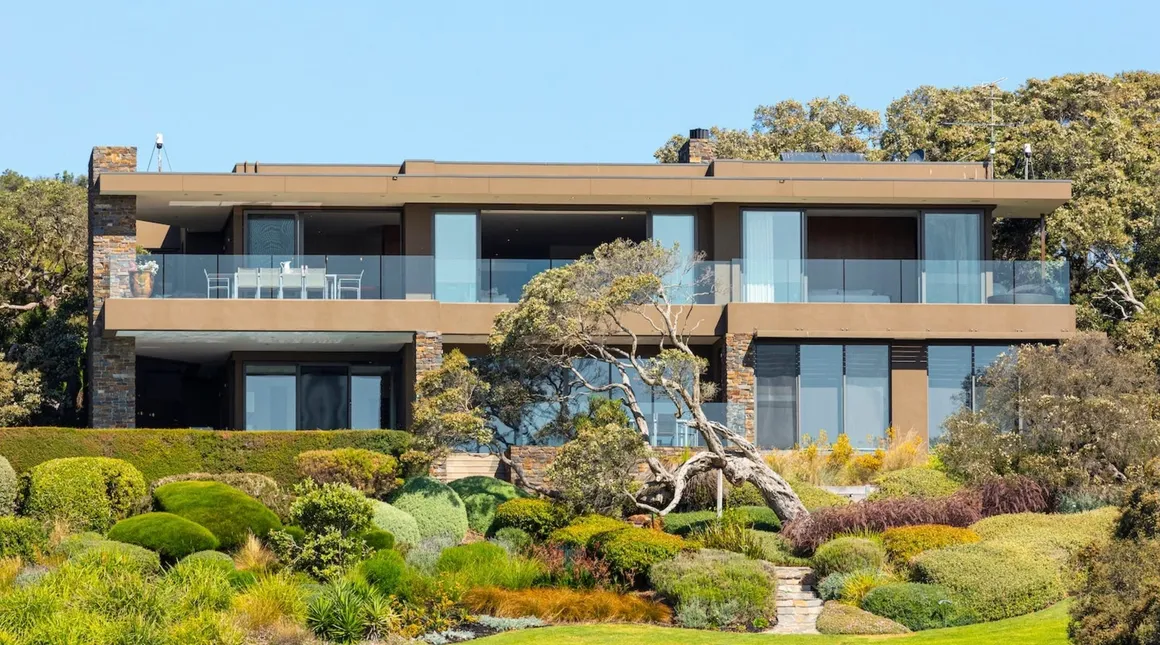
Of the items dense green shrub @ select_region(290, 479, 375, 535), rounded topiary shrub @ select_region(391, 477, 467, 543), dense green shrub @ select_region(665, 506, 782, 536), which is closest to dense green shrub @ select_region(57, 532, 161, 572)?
dense green shrub @ select_region(290, 479, 375, 535)

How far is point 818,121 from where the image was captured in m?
58.3

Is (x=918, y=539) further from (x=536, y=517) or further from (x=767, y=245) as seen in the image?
(x=767, y=245)

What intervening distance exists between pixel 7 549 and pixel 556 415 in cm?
1096

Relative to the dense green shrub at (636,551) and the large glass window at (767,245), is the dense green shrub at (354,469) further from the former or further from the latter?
the large glass window at (767,245)

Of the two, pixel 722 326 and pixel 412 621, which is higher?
pixel 722 326

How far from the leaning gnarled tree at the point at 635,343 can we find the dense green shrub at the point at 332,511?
17.7ft

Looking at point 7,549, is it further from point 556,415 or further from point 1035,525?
point 1035,525

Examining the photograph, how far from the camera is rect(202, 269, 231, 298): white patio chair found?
3500 centimetres

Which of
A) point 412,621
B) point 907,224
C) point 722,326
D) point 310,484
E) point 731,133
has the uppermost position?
point 731,133

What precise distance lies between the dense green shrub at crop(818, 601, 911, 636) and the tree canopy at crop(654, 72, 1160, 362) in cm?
1370

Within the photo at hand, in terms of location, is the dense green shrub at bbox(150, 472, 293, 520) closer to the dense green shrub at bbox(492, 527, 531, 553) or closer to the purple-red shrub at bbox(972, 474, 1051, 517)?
the dense green shrub at bbox(492, 527, 531, 553)

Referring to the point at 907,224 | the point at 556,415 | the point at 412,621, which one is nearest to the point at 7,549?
the point at 412,621

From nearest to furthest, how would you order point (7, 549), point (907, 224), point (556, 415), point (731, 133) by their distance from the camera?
point (7, 549)
point (556, 415)
point (907, 224)
point (731, 133)

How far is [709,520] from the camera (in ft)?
97.5
